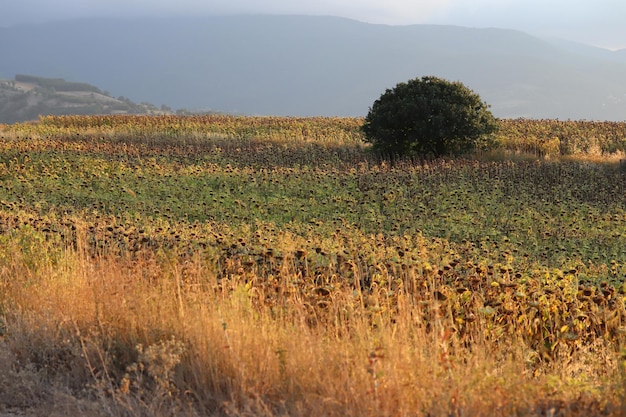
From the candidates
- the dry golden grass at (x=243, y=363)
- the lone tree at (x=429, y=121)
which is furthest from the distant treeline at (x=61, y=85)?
the dry golden grass at (x=243, y=363)

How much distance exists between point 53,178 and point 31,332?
14.6 metres

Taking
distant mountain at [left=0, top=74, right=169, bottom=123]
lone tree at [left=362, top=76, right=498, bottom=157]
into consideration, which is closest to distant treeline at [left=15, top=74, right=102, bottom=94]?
distant mountain at [left=0, top=74, right=169, bottom=123]

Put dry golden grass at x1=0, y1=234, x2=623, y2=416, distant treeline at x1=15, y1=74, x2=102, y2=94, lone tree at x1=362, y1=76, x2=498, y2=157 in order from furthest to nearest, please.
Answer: distant treeline at x1=15, y1=74, x2=102, y2=94
lone tree at x1=362, y1=76, x2=498, y2=157
dry golden grass at x1=0, y1=234, x2=623, y2=416

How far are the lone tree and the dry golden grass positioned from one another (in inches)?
681

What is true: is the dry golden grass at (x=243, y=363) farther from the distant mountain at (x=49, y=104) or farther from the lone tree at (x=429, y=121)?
the distant mountain at (x=49, y=104)

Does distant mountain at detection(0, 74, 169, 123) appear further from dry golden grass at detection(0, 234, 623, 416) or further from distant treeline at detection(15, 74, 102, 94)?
dry golden grass at detection(0, 234, 623, 416)

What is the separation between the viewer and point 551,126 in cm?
3166

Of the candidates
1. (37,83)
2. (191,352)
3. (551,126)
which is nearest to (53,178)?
(191,352)

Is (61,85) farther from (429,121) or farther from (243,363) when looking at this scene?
(243,363)

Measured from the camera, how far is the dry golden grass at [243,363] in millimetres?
4074


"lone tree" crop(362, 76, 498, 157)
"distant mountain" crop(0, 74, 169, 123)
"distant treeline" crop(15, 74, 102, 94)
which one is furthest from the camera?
"distant treeline" crop(15, 74, 102, 94)

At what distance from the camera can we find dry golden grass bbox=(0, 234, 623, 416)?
407 centimetres

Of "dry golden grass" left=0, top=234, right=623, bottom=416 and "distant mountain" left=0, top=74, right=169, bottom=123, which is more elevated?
"distant mountain" left=0, top=74, right=169, bottom=123

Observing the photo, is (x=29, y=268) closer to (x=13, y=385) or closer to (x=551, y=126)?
(x=13, y=385)
